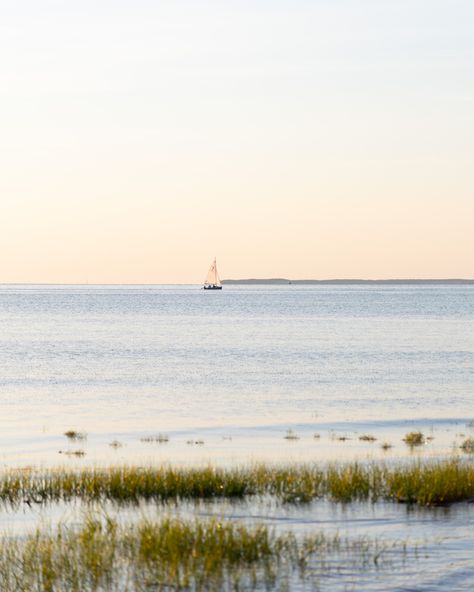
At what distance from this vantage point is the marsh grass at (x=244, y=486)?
2069 cm

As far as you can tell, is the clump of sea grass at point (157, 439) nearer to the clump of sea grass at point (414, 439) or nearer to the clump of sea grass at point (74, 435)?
the clump of sea grass at point (74, 435)

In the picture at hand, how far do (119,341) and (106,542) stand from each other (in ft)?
254

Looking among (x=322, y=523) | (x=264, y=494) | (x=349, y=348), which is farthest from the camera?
(x=349, y=348)

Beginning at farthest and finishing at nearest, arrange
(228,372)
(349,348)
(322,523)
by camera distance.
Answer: (349,348), (228,372), (322,523)

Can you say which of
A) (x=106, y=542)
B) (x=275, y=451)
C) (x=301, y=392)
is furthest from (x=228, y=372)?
(x=106, y=542)

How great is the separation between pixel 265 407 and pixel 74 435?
11.3 meters

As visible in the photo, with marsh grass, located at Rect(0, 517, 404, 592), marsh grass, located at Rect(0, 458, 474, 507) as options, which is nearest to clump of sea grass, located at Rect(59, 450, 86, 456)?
marsh grass, located at Rect(0, 458, 474, 507)

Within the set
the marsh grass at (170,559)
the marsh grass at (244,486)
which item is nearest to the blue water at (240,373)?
the marsh grass at (244,486)

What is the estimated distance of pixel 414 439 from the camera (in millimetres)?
33031

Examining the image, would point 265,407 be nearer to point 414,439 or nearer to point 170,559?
point 414,439

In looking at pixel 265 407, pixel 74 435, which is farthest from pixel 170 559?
pixel 265 407

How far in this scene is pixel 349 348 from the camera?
8062cm

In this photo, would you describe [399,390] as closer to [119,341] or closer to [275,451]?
[275,451]

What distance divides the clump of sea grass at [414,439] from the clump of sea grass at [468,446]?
1332 mm
